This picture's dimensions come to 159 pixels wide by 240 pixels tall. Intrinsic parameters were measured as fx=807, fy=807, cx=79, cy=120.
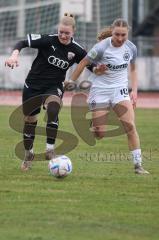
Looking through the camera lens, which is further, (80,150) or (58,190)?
(80,150)

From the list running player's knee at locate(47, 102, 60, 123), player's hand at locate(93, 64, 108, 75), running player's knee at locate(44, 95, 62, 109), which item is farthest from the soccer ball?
player's hand at locate(93, 64, 108, 75)

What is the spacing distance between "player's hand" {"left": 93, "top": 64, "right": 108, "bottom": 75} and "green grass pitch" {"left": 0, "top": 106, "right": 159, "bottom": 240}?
1.37 m

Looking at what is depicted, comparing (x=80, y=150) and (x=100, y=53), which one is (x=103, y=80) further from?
(x=80, y=150)

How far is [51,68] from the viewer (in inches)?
430

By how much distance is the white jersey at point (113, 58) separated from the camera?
422 inches

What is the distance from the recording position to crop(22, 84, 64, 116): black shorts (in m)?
10.9

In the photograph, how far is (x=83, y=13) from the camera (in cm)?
3612

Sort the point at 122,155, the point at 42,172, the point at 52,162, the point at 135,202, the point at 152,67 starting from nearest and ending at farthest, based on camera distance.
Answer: the point at 135,202 < the point at 52,162 < the point at 42,172 < the point at 122,155 < the point at 152,67

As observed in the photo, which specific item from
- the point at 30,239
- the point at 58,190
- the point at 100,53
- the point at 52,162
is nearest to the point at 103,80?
the point at 100,53

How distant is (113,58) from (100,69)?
240mm

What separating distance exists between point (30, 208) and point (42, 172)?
2.79 meters

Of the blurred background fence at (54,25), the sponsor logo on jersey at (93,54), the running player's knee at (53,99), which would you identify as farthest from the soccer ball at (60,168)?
the blurred background fence at (54,25)

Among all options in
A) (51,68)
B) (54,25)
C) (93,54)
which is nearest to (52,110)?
(51,68)

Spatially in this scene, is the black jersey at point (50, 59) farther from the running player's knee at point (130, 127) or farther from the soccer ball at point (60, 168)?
the soccer ball at point (60, 168)
